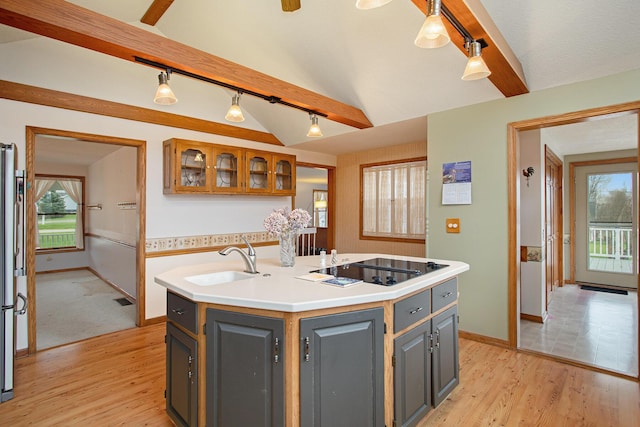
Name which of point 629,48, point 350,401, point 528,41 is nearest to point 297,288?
point 350,401

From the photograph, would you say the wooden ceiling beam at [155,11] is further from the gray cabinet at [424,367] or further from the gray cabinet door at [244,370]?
the gray cabinet at [424,367]

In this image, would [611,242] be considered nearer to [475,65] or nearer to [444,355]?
[444,355]

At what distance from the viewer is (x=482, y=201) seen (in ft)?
10.2

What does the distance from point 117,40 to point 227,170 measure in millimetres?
2253

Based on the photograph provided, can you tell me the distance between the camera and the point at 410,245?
4699mm

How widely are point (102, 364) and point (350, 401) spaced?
2.41 metres

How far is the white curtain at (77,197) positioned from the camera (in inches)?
291

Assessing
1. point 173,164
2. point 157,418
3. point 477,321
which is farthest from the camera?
point 173,164

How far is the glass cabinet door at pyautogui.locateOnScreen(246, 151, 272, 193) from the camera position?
4262mm

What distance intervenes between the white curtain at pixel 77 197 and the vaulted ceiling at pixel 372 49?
5374mm

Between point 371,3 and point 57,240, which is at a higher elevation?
point 371,3

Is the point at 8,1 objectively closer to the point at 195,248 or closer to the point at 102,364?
the point at 102,364

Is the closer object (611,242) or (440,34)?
(440,34)

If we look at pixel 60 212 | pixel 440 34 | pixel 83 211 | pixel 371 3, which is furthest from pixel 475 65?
pixel 60 212
